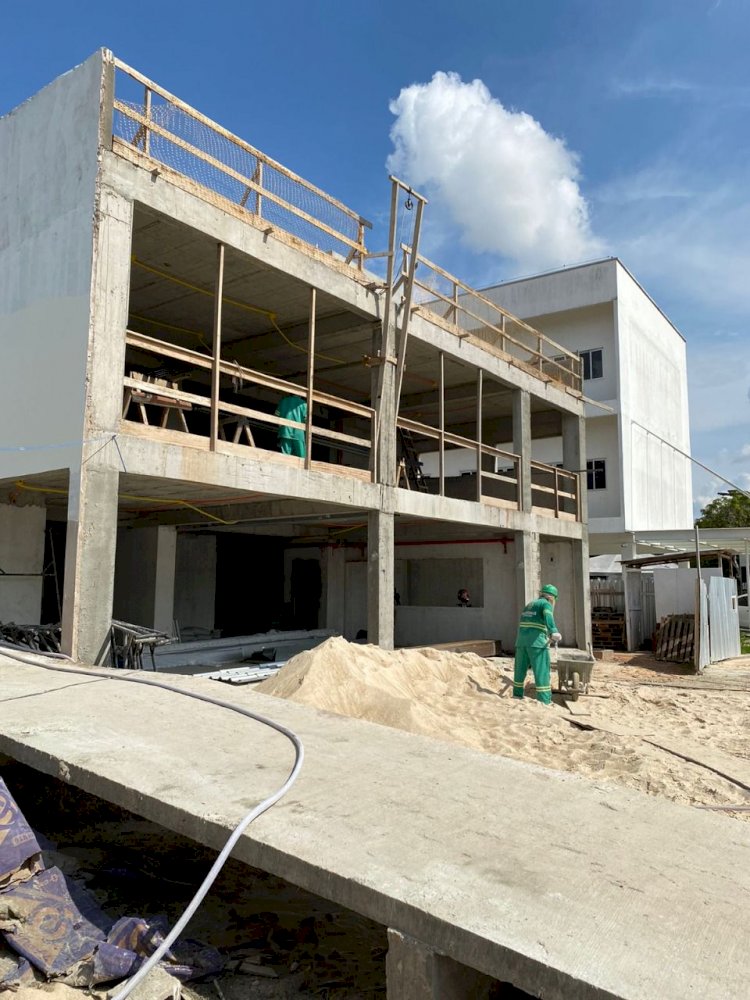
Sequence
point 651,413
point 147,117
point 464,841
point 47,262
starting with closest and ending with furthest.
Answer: point 464,841 < point 147,117 < point 47,262 < point 651,413

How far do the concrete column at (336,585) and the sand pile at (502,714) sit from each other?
663 centimetres

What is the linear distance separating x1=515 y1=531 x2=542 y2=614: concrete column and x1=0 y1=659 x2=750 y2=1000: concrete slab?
12.2 m

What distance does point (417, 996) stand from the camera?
266cm

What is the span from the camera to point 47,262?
9227 mm

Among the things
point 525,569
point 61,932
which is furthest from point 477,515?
point 61,932

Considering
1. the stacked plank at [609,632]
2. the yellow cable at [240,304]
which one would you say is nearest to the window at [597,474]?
the stacked plank at [609,632]

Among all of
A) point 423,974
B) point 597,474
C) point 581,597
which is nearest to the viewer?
point 423,974

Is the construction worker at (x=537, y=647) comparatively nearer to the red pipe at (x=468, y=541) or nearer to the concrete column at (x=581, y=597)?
the red pipe at (x=468, y=541)

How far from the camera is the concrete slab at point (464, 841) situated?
2.43 metres

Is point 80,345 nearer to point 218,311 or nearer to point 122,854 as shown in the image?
point 218,311

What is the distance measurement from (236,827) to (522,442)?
1478 centimetres

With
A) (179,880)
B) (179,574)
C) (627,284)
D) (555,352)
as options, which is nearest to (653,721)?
(179,880)

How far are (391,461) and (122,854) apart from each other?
8.69 m

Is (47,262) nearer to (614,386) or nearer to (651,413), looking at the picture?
(614,386)
